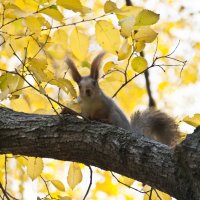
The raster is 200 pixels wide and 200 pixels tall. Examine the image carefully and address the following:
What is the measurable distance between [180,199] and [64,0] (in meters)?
0.87

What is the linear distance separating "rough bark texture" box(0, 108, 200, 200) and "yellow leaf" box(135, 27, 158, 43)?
40cm

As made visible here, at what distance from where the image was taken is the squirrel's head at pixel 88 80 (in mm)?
2875

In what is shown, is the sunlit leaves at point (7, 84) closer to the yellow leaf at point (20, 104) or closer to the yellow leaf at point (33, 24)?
the yellow leaf at point (33, 24)

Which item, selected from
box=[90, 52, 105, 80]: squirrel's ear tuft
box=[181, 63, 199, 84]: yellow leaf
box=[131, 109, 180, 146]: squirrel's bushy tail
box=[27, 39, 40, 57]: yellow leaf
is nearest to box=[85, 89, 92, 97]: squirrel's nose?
box=[90, 52, 105, 80]: squirrel's ear tuft

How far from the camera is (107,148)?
2.11 m

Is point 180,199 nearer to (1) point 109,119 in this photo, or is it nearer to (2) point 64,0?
(2) point 64,0

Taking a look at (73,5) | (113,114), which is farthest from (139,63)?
(113,114)

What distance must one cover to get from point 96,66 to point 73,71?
0.45 ft

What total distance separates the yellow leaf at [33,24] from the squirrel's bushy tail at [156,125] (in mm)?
1280

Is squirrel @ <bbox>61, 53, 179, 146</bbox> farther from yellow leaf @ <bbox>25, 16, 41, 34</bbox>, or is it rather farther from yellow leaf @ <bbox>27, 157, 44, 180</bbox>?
yellow leaf @ <bbox>25, 16, 41, 34</bbox>

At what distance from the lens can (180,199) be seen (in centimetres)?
193

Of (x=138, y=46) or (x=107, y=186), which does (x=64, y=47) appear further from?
(x=107, y=186)

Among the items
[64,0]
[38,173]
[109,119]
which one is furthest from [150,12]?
[109,119]

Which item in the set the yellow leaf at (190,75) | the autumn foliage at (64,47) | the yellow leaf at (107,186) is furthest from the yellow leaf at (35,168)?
the yellow leaf at (190,75)
